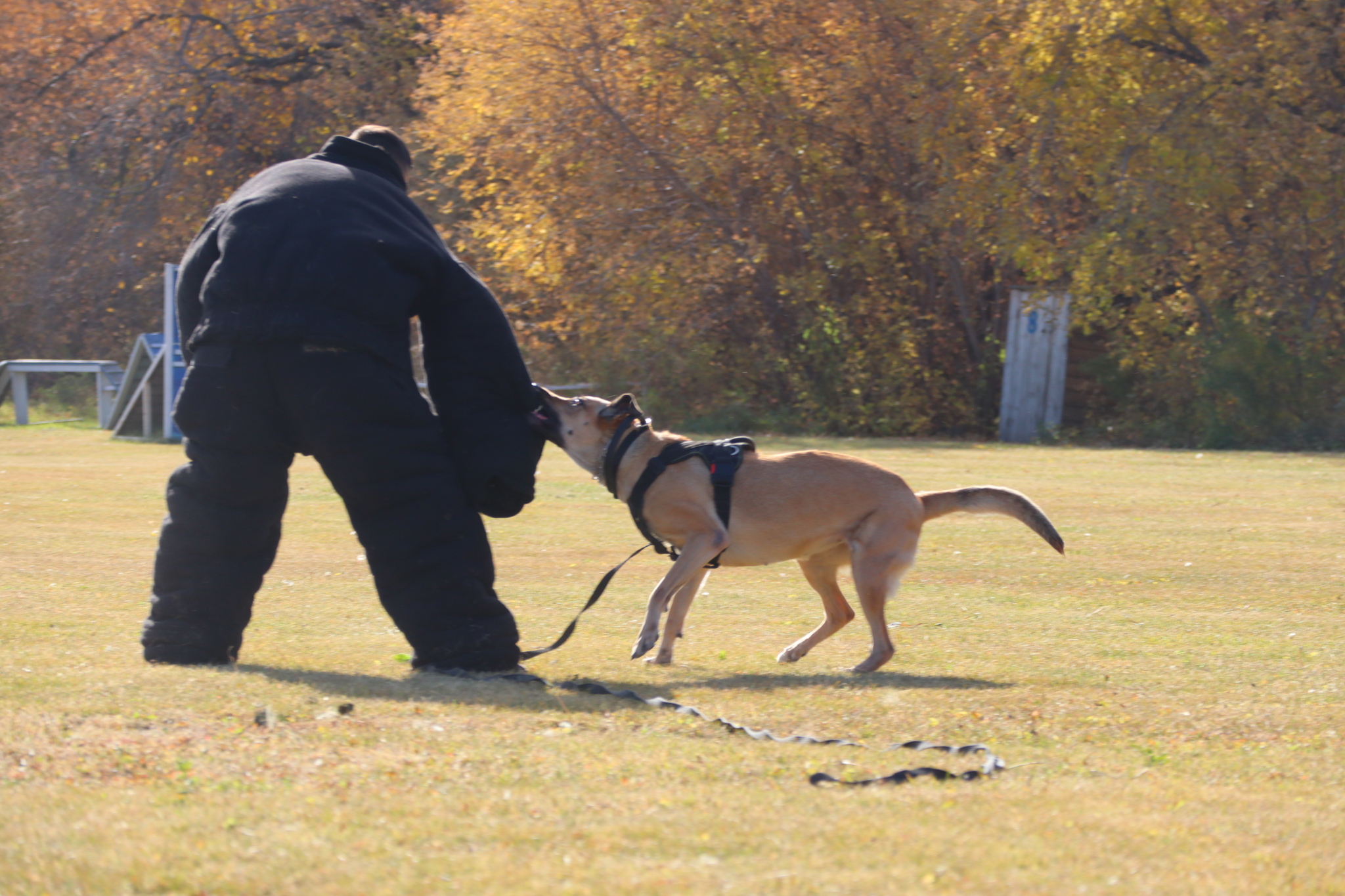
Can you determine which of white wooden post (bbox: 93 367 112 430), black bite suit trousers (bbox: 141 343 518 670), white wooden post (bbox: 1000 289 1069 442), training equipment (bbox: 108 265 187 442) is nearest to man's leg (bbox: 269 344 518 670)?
black bite suit trousers (bbox: 141 343 518 670)

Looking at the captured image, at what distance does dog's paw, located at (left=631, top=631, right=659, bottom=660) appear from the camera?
21.6 ft

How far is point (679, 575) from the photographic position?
21.7ft

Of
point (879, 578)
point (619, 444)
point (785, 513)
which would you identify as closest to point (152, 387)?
point (619, 444)

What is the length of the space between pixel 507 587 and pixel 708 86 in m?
15.7

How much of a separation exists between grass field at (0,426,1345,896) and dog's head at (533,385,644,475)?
96 centimetres

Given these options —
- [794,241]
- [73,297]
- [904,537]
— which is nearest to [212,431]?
[904,537]

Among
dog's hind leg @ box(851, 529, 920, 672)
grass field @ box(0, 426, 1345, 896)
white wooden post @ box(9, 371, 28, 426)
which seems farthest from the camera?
white wooden post @ box(9, 371, 28, 426)

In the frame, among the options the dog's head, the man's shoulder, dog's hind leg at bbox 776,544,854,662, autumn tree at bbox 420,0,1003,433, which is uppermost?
autumn tree at bbox 420,0,1003,433

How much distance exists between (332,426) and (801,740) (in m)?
2.29

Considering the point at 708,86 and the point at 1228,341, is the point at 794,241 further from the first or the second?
the point at 1228,341

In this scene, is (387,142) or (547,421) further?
(547,421)

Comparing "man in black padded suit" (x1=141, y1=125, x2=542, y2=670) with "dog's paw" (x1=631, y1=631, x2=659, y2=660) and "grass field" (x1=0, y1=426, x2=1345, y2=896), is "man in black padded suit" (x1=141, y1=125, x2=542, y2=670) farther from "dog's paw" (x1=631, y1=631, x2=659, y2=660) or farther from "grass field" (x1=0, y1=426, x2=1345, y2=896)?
"dog's paw" (x1=631, y1=631, x2=659, y2=660)

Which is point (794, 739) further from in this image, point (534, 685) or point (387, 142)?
point (387, 142)

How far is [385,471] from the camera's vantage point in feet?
18.8
